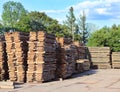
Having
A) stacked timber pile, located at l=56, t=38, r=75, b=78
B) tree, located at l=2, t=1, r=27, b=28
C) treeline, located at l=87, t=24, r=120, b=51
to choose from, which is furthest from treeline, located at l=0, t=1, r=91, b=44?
stacked timber pile, located at l=56, t=38, r=75, b=78

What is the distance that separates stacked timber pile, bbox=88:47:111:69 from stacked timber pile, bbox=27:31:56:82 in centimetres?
1065

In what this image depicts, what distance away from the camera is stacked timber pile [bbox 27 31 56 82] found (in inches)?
631

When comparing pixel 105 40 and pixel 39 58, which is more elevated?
pixel 105 40

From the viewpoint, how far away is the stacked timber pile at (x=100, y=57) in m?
26.8

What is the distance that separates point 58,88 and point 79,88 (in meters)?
0.84

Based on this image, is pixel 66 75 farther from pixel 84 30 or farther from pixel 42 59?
pixel 84 30

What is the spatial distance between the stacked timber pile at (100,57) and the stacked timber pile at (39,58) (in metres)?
10.6

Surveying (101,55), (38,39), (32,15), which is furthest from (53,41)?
(32,15)

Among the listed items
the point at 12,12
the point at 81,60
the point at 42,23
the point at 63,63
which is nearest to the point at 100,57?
the point at 81,60

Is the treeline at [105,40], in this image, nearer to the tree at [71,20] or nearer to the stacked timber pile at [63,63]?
the stacked timber pile at [63,63]

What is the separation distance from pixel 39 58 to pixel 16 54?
1.18m

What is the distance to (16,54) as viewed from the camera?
54.4 feet

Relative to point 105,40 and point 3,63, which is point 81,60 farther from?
point 105,40

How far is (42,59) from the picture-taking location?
1612 centimetres
